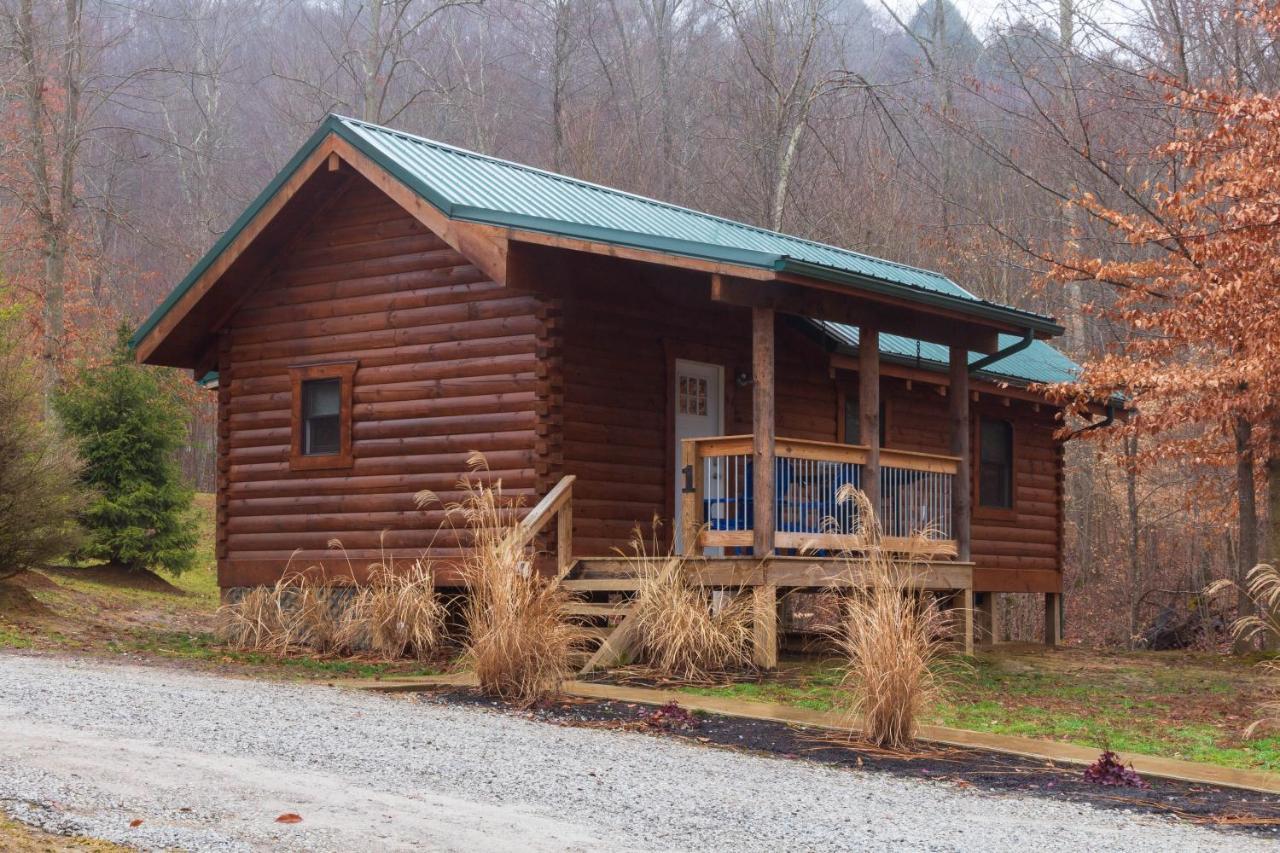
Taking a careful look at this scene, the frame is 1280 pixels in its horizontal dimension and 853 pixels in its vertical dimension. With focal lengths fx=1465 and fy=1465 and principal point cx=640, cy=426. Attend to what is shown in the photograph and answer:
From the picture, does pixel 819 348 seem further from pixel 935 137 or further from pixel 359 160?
pixel 935 137

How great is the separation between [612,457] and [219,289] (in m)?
5.15

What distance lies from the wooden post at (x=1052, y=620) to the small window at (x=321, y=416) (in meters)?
10.9

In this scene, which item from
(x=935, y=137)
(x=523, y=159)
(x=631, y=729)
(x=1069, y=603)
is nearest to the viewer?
(x=631, y=729)

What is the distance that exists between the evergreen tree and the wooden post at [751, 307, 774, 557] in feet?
45.0

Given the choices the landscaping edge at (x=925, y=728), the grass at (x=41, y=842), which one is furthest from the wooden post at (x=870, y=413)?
the grass at (x=41, y=842)

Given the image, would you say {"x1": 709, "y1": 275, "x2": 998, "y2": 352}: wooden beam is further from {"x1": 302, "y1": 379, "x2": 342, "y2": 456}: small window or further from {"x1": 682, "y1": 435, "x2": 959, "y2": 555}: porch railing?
{"x1": 302, "y1": 379, "x2": 342, "y2": 456}: small window

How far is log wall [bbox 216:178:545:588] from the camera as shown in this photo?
14992mm

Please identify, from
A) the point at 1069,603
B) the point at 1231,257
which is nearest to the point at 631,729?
the point at 1231,257

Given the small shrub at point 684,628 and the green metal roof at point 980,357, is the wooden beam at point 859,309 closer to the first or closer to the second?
the green metal roof at point 980,357

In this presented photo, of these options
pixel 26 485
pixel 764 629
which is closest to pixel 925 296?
pixel 764 629

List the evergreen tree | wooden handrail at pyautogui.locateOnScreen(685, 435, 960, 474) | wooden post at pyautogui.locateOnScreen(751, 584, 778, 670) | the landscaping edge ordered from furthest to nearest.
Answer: the evergreen tree → wooden handrail at pyautogui.locateOnScreen(685, 435, 960, 474) → wooden post at pyautogui.locateOnScreen(751, 584, 778, 670) → the landscaping edge

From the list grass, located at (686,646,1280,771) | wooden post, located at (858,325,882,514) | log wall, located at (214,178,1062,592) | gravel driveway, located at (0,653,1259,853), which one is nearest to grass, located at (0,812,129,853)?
gravel driveway, located at (0,653,1259,853)

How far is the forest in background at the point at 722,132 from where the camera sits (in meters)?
27.0

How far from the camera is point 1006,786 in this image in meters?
8.46
